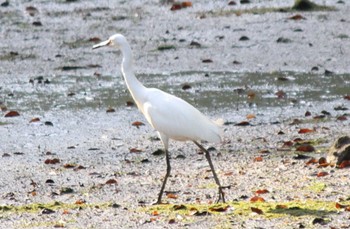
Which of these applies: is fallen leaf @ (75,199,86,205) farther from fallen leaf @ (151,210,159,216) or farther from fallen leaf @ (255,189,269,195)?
fallen leaf @ (255,189,269,195)

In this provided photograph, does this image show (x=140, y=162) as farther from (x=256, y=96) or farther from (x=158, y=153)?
(x=256, y=96)

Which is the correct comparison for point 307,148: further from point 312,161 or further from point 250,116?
point 250,116

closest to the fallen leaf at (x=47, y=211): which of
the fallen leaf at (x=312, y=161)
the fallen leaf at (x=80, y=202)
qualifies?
the fallen leaf at (x=80, y=202)

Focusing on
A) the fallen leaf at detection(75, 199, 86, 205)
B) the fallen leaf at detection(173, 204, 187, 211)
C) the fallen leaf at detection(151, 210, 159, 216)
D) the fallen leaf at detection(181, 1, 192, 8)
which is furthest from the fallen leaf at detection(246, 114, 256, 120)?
the fallen leaf at detection(181, 1, 192, 8)

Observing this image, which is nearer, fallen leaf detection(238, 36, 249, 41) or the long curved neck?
the long curved neck

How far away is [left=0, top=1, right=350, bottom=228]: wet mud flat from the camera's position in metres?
8.48

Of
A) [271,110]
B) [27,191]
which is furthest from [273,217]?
[271,110]

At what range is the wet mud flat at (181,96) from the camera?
848cm

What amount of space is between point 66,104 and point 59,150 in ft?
6.73

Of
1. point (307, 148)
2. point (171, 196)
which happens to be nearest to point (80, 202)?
point (171, 196)

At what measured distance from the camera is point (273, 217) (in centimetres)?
783

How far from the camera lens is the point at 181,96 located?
13.7 metres

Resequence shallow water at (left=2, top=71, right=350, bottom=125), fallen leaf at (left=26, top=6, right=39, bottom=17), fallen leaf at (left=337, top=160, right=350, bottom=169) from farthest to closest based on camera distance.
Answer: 1. fallen leaf at (left=26, top=6, right=39, bottom=17)
2. shallow water at (left=2, top=71, right=350, bottom=125)
3. fallen leaf at (left=337, top=160, right=350, bottom=169)

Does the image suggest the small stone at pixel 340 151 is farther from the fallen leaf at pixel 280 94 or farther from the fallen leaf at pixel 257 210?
the fallen leaf at pixel 280 94
